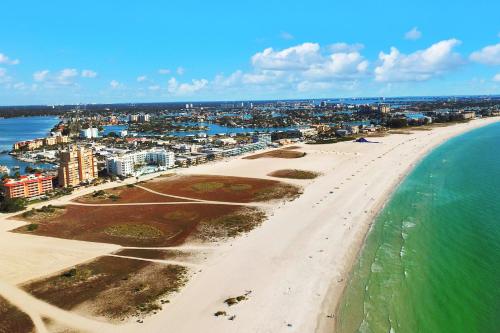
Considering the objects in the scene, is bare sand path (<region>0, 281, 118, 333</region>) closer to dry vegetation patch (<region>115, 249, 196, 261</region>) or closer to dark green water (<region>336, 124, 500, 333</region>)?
dry vegetation patch (<region>115, 249, 196, 261</region>)

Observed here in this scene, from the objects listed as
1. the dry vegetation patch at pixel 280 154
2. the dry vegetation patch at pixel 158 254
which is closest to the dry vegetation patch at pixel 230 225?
the dry vegetation patch at pixel 158 254

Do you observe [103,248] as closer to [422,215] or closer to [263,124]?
[422,215]

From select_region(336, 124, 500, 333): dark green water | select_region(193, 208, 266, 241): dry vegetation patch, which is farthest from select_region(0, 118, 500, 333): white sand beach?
select_region(336, 124, 500, 333): dark green water

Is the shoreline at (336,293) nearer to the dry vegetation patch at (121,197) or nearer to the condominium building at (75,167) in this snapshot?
the dry vegetation patch at (121,197)

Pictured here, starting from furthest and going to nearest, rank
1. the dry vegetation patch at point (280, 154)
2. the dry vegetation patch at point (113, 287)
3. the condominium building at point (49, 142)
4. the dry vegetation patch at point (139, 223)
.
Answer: the condominium building at point (49, 142)
the dry vegetation patch at point (280, 154)
the dry vegetation patch at point (139, 223)
the dry vegetation patch at point (113, 287)

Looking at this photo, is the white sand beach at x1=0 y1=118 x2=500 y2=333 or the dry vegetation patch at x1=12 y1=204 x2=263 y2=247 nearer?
the white sand beach at x1=0 y1=118 x2=500 y2=333

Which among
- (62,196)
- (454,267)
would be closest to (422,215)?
(454,267)
